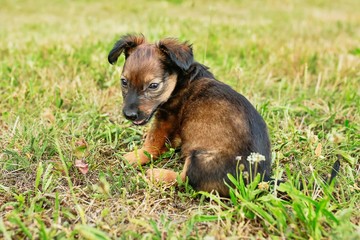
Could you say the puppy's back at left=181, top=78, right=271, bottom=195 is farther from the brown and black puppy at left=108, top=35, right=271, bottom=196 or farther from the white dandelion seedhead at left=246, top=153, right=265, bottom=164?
the white dandelion seedhead at left=246, top=153, right=265, bottom=164

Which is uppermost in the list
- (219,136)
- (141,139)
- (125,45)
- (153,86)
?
(125,45)

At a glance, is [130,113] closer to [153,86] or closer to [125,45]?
[153,86]

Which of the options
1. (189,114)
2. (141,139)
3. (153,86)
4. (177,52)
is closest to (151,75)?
(153,86)

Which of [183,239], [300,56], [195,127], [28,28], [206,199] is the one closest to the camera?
[183,239]

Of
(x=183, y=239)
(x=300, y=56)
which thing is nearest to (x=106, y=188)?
(x=183, y=239)

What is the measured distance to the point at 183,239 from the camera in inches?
100

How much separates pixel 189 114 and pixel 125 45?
0.87 metres

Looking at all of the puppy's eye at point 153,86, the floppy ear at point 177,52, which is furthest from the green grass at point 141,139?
the floppy ear at point 177,52

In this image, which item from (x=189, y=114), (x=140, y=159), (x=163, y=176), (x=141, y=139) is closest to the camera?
(x=163, y=176)

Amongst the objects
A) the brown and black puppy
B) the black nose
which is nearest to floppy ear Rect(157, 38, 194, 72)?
the brown and black puppy

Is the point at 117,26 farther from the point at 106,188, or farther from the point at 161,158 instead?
the point at 106,188

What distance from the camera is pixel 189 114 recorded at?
3.49 meters

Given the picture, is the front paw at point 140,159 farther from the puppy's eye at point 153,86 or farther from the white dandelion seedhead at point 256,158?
the white dandelion seedhead at point 256,158

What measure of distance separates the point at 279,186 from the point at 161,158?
1215 millimetres
